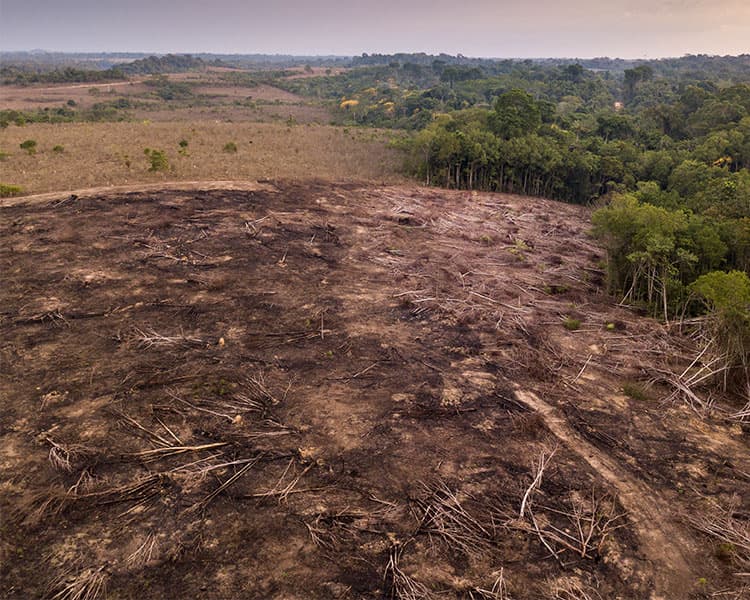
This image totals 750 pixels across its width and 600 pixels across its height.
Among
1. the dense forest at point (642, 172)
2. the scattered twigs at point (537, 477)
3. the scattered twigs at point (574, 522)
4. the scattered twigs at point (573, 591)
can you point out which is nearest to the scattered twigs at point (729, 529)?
the scattered twigs at point (574, 522)

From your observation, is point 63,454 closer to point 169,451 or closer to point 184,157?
point 169,451

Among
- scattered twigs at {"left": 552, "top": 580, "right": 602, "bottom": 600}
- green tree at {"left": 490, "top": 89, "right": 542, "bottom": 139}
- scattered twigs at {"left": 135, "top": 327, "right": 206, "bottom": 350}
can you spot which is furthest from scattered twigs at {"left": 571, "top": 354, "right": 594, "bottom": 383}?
green tree at {"left": 490, "top": 89, "right": 542, "bottom": 139}

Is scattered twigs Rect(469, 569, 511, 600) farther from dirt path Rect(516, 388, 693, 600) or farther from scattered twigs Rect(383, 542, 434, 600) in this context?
dirt path Rect(516, 388, 693, 600)

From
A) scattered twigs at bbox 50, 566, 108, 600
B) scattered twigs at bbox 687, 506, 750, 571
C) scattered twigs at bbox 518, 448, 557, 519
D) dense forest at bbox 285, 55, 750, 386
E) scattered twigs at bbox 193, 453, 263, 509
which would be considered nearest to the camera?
scattered twigs at bbox 50, 566, 108, 600

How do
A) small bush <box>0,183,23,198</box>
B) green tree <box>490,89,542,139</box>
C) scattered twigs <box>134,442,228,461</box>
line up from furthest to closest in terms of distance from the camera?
green tree <box>490,89,542,139</box>, small bush <box>0,183,23,198</box>, scattered twigs <box>134,442,228,461</box>

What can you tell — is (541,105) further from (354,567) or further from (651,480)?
(354,567)

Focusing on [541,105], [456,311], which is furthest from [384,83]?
[456,311]
